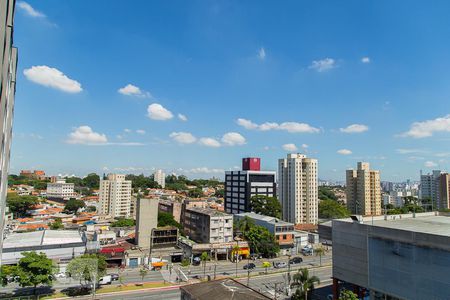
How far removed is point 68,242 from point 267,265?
40.6m

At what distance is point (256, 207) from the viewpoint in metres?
109

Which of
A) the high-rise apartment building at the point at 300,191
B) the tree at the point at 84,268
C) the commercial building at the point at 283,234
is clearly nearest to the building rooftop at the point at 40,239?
the tree at the point at 84,268

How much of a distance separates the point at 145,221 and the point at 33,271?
34.3 meters

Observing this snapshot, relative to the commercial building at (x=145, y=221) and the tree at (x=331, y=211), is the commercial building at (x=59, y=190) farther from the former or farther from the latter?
the tree at (x=331, y=211)

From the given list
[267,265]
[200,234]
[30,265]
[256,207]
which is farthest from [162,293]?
[256,207]

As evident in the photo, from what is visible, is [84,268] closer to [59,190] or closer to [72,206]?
[72,206]

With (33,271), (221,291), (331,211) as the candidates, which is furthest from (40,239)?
(331,211)

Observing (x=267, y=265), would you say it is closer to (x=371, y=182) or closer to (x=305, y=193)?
(x=305, y=193)

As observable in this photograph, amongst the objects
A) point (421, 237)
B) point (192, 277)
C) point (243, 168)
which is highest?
point (243, 168)

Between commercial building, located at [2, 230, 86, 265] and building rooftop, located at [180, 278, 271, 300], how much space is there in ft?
124

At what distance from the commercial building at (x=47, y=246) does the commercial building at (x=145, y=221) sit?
13.5m

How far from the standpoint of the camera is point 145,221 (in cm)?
7700

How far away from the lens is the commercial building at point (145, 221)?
75.6 meters

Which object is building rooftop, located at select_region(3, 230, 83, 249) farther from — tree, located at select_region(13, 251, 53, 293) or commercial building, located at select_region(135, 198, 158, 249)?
tree, located at select_region(13, 251, 53, 293)
